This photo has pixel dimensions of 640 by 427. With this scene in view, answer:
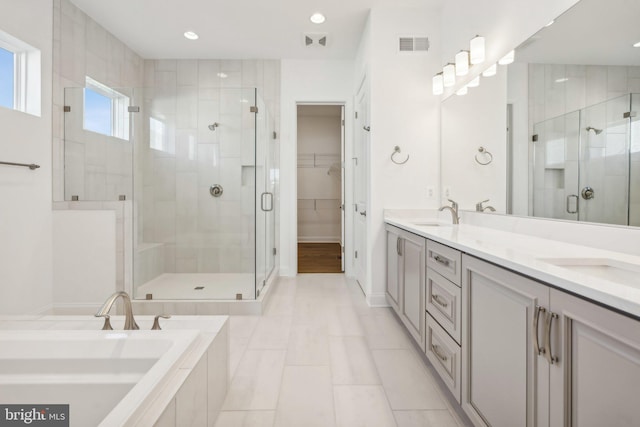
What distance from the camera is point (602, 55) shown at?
141 centimetres

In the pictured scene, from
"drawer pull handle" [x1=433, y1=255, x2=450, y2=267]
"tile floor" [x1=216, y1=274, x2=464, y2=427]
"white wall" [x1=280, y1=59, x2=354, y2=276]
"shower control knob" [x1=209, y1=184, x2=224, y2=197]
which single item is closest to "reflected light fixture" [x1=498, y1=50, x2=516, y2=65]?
"drawer pull handle" [x1=433, y1=255, x2=450, y2=267]

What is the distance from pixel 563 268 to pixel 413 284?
1241 millimetres

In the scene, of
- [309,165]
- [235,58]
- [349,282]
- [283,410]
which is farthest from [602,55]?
[309,165]

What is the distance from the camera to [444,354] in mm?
1615

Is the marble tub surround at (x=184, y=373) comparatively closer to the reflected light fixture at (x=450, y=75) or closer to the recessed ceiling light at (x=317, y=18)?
the reflected light fixture at (x=450, y=75)

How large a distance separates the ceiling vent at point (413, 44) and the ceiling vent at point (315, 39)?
0.90 metres

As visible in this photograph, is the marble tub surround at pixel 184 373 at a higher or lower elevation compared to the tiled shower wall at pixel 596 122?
lower

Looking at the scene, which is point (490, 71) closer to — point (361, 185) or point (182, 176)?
point (361, 185)

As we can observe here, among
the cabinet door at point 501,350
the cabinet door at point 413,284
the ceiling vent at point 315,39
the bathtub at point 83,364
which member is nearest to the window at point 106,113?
the ceiling vent at point 315,39

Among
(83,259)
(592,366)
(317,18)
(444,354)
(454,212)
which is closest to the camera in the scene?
(592,366)

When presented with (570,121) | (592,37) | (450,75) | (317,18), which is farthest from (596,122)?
(317,18)

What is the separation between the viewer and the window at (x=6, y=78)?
246cm

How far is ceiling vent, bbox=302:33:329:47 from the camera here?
11.7ft

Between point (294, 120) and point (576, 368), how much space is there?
388 centimetres
